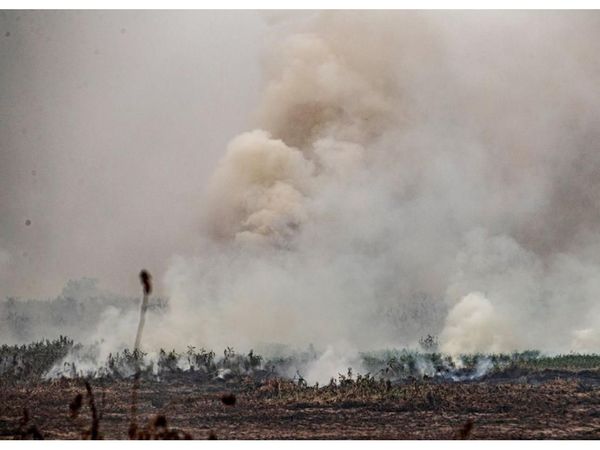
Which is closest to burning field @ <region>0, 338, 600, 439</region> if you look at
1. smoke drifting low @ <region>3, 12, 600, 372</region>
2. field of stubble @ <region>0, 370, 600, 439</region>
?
field of stubble @ <region>0, 370, 600, 439</region>

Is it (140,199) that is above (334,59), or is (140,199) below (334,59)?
below

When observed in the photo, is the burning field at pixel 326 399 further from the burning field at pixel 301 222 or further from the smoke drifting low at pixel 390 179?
the smoke drifting low at pixel 390 179

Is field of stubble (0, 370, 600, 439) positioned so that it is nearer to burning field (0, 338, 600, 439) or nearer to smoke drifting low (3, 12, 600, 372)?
→ burning field (0, 338, 600, 439)

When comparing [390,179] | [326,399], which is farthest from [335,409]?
[390,179]

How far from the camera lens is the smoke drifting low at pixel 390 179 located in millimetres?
4113

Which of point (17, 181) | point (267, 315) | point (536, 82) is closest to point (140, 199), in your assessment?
point (17, 181)

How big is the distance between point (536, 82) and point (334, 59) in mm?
1153

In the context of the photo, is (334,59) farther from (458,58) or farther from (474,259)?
(474,259)

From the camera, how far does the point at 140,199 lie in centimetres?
424

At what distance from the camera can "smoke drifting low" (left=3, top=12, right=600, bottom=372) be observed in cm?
411

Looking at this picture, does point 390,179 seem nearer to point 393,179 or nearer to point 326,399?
point 393,179

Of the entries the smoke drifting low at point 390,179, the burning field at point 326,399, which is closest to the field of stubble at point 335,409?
the burning field at point 326,399

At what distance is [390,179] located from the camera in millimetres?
4188
